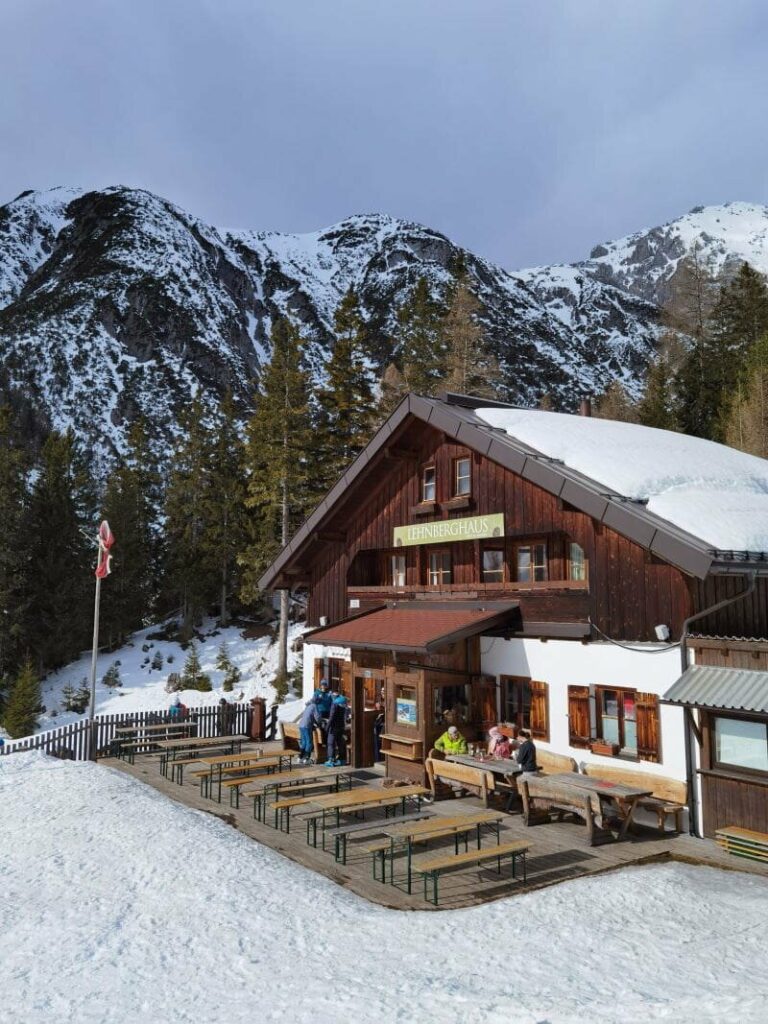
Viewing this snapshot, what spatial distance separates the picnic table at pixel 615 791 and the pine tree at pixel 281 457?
22968mm

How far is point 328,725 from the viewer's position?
18219 millimetres

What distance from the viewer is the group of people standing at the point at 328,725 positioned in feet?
59.5

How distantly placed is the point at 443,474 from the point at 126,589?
34.0 m

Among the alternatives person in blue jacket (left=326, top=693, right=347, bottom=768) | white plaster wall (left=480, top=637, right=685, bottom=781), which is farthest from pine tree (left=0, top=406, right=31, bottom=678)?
white plaster wall (left=480, top=637, right=685, bottom=781)

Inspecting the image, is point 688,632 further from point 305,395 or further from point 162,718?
point 305,395

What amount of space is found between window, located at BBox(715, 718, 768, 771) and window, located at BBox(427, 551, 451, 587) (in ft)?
26.6

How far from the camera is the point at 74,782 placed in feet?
51.0

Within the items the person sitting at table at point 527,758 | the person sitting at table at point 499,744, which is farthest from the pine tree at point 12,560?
the person sitting at table at point 527,758

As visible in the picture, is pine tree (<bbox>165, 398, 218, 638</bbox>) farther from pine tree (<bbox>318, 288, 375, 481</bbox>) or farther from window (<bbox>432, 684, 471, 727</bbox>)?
window (<bbox>432, 684, 471, 727</bbox>)

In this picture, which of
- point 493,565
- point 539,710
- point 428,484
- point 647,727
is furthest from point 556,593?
point 428,484

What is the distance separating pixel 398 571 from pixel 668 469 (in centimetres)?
789

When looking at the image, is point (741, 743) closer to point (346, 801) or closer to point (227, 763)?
point (346, 801)

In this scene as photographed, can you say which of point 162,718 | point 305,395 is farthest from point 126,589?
point 162,718

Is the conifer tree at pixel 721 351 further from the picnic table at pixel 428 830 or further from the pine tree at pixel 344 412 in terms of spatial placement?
the picnic table at pixel 428 830
